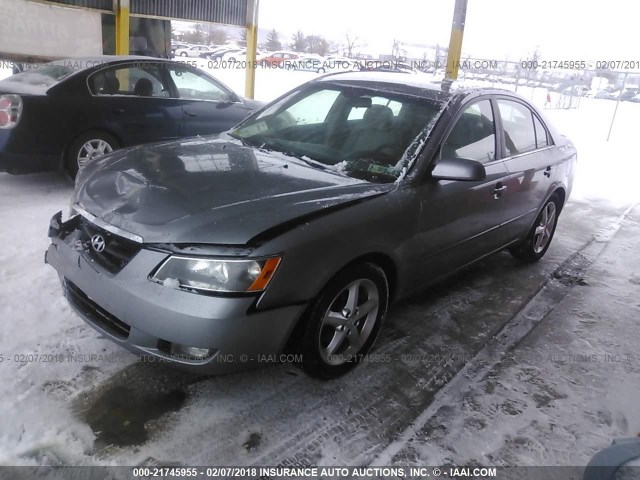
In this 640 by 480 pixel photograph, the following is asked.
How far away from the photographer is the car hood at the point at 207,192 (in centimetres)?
225

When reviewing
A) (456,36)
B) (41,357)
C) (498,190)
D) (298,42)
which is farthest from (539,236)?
(298,42)

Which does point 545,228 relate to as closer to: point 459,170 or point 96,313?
point 459,170

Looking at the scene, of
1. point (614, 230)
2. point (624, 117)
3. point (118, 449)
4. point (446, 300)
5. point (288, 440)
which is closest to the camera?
point (118, 449)

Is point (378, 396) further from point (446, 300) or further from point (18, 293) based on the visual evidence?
point (18, 293)

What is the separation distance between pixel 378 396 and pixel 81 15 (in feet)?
29.1

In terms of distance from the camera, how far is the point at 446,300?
3.91 metres

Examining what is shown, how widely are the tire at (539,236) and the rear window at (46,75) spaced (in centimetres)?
487

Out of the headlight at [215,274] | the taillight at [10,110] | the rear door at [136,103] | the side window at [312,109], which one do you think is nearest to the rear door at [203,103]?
the rear door at [136,103]

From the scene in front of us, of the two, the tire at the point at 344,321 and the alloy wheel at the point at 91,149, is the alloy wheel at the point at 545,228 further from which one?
the alloy wheel at the point at 91,149

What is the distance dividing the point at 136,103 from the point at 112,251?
13.3 feet

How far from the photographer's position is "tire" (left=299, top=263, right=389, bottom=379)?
2496 millimetres

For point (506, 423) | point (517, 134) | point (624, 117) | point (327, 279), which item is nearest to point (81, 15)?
point (517, 134)

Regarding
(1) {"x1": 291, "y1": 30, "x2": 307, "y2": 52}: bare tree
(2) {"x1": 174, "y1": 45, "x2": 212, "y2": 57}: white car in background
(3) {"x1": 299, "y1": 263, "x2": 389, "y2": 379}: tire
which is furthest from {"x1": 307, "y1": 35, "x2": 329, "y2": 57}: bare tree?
(3) {"x1": 299, "y1": 263, "x2": 389, "y2": 379}: tire

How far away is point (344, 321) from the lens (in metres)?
2.70
